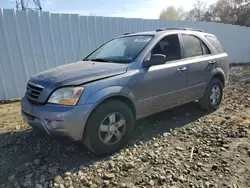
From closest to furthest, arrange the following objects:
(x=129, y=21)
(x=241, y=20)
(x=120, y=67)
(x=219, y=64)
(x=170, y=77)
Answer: (x=120, y=67) < (x=170, y=77) < (x=219, y=64) < (x=129, y=21) < (x=241, y=20)

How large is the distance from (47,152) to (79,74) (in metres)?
A: 1.29

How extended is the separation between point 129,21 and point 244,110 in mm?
5554

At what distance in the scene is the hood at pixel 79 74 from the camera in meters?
3.09

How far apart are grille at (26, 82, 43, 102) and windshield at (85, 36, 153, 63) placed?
A: 1.23 metres

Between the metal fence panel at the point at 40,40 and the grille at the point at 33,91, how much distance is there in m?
3.23

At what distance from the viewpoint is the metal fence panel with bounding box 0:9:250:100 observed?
20.0 feet

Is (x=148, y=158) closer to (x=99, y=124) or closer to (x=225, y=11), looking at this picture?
(x=99, y=124)

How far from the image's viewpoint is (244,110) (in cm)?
514

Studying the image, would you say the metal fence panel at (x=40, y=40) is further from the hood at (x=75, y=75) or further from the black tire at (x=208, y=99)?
the black tire at (x=208, y=99)

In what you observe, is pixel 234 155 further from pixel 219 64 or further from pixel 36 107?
pixel 36 107

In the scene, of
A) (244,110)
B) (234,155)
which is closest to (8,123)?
(234,155)

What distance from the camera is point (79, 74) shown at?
10.6 feet

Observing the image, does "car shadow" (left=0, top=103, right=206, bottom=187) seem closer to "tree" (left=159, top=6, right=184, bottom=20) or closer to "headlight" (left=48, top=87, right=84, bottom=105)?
"headlight" (left=48, top=87, right=84, bottom=105)

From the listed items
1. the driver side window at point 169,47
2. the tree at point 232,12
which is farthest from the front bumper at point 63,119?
the tree at point 232,12
